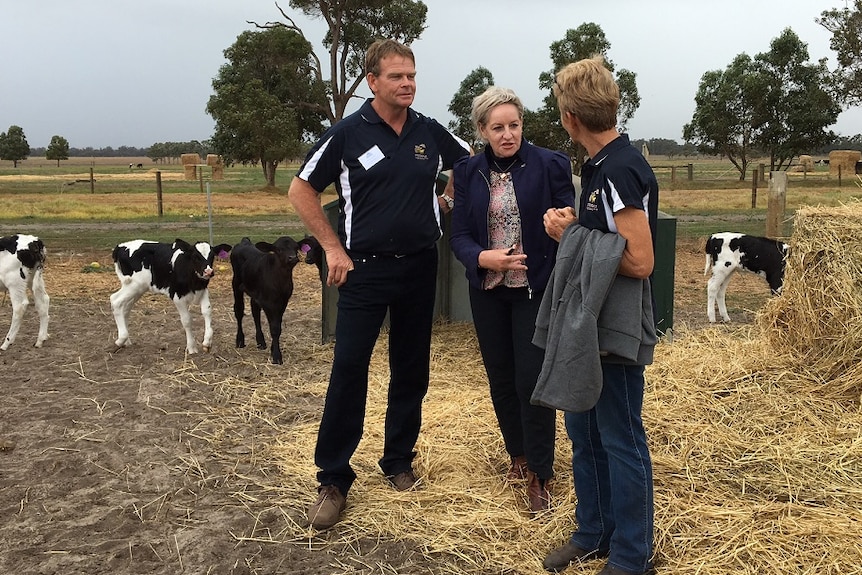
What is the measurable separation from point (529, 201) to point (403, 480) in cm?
179

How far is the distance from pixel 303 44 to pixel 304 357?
1321 inches

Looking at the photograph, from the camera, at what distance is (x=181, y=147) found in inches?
5290

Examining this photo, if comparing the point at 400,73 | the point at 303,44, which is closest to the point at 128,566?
the point at 400,73

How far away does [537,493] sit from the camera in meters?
4.17

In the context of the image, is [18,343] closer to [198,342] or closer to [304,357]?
[198,342]

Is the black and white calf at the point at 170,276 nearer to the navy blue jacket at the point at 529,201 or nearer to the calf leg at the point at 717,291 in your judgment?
the navy blue jacket at the point at 529,201

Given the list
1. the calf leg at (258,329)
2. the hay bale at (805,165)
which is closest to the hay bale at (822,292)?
the calf leg at (258,329)

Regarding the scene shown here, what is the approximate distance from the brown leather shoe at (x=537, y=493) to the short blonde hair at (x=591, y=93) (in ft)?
6.42

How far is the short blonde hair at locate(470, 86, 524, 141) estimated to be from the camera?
3.89m

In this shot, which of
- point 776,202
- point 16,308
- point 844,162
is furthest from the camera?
point 844,162

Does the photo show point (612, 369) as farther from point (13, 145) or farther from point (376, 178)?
point (13, 145)

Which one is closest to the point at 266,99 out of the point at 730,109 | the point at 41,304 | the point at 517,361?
the point at 730,109

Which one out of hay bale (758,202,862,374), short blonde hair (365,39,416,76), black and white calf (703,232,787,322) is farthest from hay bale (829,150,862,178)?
short blonde hair (365,39,416,76)

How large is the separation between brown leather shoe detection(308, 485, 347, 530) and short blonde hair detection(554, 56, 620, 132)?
2315 millimetres
